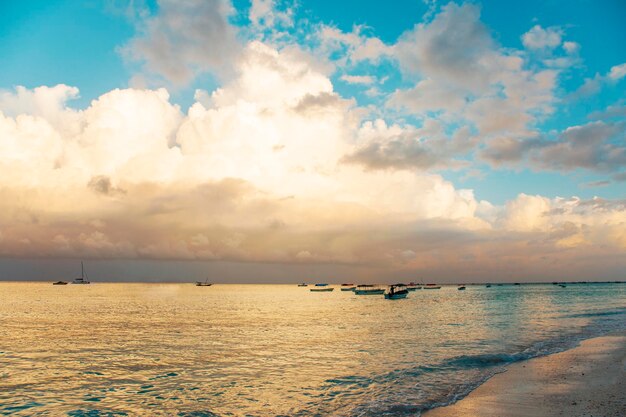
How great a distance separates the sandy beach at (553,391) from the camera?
16.8 meters

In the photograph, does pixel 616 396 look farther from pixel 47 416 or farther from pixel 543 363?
pixel 47 416

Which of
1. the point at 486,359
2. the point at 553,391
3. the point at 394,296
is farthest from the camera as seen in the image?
the point at 394,296

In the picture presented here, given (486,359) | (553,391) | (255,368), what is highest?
(553,391)

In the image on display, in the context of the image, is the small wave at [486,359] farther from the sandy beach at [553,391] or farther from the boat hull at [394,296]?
the boat hull at [394,296]

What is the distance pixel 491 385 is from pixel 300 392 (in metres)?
10.3

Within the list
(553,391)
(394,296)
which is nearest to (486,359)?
(553,391)

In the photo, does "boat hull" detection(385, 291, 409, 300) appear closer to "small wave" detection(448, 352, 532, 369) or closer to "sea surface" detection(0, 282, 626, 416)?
"sea surface" detection(0, 282, 626, 416)

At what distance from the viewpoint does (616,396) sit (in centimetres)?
1847

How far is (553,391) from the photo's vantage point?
1988 cm

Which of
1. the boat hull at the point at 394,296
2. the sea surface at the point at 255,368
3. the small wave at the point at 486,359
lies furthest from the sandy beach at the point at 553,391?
the boat hull at the point at 394,296

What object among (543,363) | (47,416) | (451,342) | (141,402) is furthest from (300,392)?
(451,342)

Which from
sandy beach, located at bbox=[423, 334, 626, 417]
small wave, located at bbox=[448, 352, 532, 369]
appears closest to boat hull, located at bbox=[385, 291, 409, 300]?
small wave, located at bbox=[448, 352, 532, 369]

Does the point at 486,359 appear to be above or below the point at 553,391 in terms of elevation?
below

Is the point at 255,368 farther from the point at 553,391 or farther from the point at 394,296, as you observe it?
the point at 394,296
